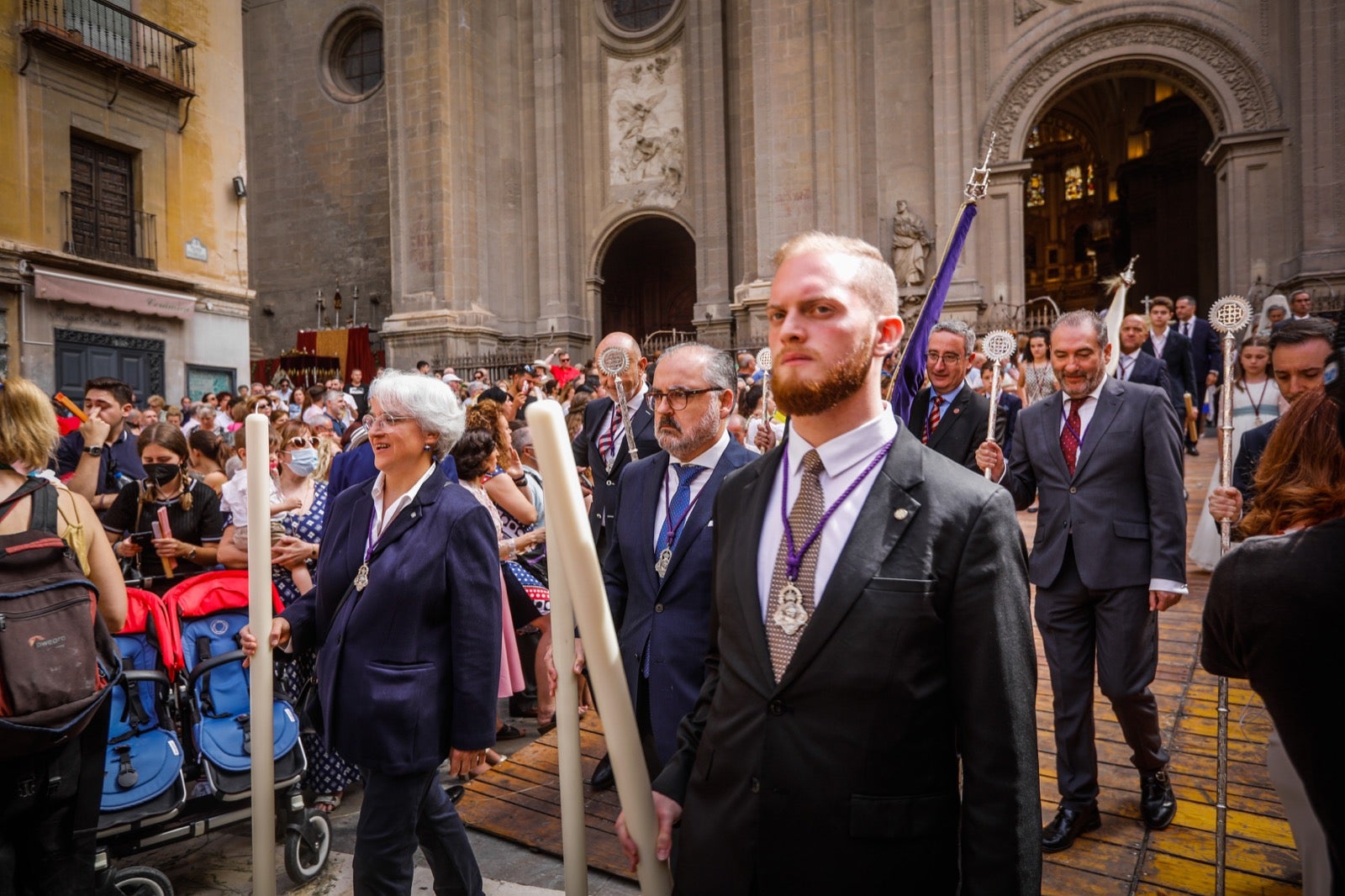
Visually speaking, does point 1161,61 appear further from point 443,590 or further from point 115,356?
point 115,356

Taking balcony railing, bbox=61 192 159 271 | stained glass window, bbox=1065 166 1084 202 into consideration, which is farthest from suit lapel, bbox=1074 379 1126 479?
stained glass window, bbox=1065 166 1084 202

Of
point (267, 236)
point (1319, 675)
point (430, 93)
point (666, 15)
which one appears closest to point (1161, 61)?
point (666, 15)

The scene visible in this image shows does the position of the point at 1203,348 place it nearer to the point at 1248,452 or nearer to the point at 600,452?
the point at 1248,452

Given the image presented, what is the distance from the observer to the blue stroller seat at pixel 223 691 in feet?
12.1

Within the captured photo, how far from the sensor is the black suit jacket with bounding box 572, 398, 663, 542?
15.0 feet

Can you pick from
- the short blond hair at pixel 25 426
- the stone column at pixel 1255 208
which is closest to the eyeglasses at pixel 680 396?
the short blond hair at pixel 25 426

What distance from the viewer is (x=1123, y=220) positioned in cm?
2911

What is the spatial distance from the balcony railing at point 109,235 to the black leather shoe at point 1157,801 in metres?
19.4

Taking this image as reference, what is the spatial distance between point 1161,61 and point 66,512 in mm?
20271

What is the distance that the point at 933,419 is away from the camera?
461 cm

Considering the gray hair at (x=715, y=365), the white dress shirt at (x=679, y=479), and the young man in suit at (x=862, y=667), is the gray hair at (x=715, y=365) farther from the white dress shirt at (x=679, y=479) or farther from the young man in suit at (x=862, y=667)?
the young man in suit at (x=862, y=667)

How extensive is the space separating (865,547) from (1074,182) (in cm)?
3662

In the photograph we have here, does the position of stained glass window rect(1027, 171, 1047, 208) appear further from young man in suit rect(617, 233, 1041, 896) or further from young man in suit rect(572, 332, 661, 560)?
young man in suit rect(617, 233, 1041, 896)

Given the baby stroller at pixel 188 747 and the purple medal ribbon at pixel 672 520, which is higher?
the purple medal ribbon at pixel 672 520
